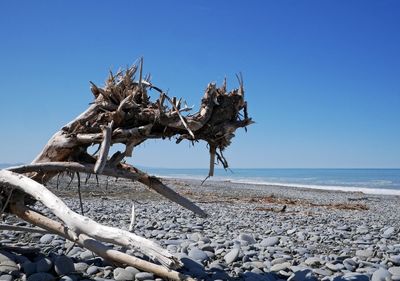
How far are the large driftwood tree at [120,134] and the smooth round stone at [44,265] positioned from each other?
55 cm

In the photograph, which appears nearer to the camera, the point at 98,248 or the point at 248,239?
the point at 98,248

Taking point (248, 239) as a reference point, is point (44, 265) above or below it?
above

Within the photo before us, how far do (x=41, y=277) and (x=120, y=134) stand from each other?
1.76 meters

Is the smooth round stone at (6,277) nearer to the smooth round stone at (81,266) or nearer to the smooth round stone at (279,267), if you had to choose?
the smooth round stone at (81,266)

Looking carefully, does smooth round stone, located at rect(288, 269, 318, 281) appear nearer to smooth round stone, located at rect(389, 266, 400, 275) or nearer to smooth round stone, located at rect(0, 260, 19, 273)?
smooth round stone, located at rect(389, 266, 400, 275)

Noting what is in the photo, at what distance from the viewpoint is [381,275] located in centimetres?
494

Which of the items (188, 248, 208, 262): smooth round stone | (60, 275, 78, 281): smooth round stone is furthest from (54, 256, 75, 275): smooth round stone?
(188, 248, 208, 262): smooth round stone

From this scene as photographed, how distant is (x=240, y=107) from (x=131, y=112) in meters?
1.27

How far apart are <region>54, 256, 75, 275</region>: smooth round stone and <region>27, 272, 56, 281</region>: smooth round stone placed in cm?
16

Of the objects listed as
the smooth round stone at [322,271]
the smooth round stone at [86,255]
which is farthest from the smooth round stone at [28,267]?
the smooth round stone at [322,271]

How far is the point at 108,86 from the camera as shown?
15.6 feet

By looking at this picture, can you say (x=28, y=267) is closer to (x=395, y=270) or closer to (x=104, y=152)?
(x=104, y=152)

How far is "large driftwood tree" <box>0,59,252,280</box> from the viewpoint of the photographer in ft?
14.0

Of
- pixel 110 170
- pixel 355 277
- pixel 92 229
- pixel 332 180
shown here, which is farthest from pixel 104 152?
pixel 332 180
